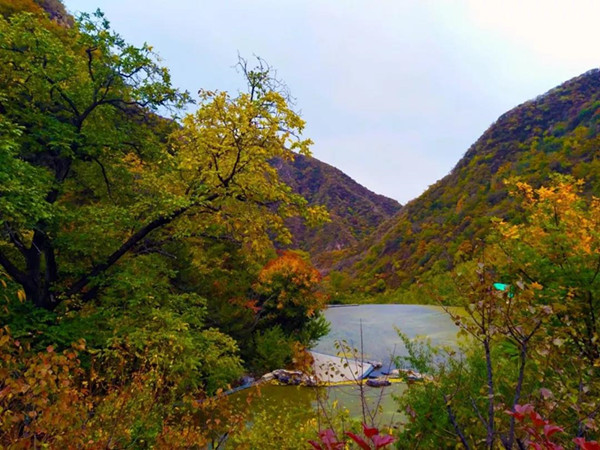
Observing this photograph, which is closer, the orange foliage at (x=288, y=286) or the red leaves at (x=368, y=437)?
the red leaves at (x=368, y=437)

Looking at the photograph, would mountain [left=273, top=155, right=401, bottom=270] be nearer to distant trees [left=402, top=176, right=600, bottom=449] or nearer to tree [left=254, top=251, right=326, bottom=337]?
tree [left=254, top=251, right=326, bottom=337]

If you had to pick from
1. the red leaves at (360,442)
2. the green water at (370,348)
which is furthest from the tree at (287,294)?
the red leaves at (360,442)

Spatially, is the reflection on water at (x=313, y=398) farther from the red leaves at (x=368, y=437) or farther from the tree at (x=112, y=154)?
the red leaves at (x=368, y=437)

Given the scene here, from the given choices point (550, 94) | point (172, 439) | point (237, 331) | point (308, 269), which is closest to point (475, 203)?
point (550, 94)

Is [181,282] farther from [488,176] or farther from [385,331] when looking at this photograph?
[488,176]

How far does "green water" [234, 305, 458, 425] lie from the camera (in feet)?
24.3

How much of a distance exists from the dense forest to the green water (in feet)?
3.11

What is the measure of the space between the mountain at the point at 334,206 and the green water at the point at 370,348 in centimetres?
4595

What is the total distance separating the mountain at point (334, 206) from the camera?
73.8 meters

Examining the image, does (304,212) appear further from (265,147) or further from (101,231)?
(101,231)

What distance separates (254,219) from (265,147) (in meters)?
1.14

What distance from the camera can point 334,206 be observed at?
79.5 m

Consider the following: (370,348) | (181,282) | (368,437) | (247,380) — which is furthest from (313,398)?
(368,437)

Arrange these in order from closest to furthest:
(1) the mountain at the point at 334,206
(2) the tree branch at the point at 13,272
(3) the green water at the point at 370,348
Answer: (2) the tree branch at the point at 13,272, (3) the green water at the point at 370,348, (1) the mountain at the point at 334,206
